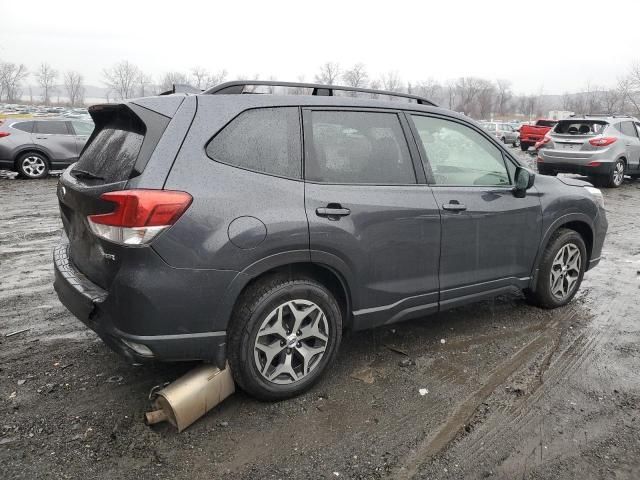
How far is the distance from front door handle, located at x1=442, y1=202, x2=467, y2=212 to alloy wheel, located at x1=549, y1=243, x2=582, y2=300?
133cm

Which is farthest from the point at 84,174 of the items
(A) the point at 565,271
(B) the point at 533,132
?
(B) the point at 533,132

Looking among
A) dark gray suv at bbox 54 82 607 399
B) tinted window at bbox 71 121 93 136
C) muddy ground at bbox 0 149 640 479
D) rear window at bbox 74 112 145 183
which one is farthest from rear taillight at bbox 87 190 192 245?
tinted window at bbox 71 121 93 136

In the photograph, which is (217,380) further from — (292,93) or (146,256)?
(292,93)

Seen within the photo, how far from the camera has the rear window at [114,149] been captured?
278cm

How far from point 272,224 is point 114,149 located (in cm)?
103

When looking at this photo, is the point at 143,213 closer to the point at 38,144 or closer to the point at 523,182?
the point at 523,182

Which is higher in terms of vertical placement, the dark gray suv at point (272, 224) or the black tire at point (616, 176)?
the dark gray suv at point (272, 224)

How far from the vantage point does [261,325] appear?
291 centimetres

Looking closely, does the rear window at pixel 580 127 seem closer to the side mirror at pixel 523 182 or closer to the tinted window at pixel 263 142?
the side mirror at pixel 523 182

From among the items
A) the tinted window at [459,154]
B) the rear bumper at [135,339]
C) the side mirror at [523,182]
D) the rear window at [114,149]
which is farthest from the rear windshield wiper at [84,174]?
the side mirror at [523,182]

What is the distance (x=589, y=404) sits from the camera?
124 inches

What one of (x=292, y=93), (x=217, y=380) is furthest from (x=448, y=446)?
(x=292, y=93)

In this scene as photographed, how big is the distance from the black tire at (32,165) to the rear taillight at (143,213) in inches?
502

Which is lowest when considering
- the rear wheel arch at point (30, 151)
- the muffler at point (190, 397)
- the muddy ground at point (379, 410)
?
the muddy ground at point (379, 410)
